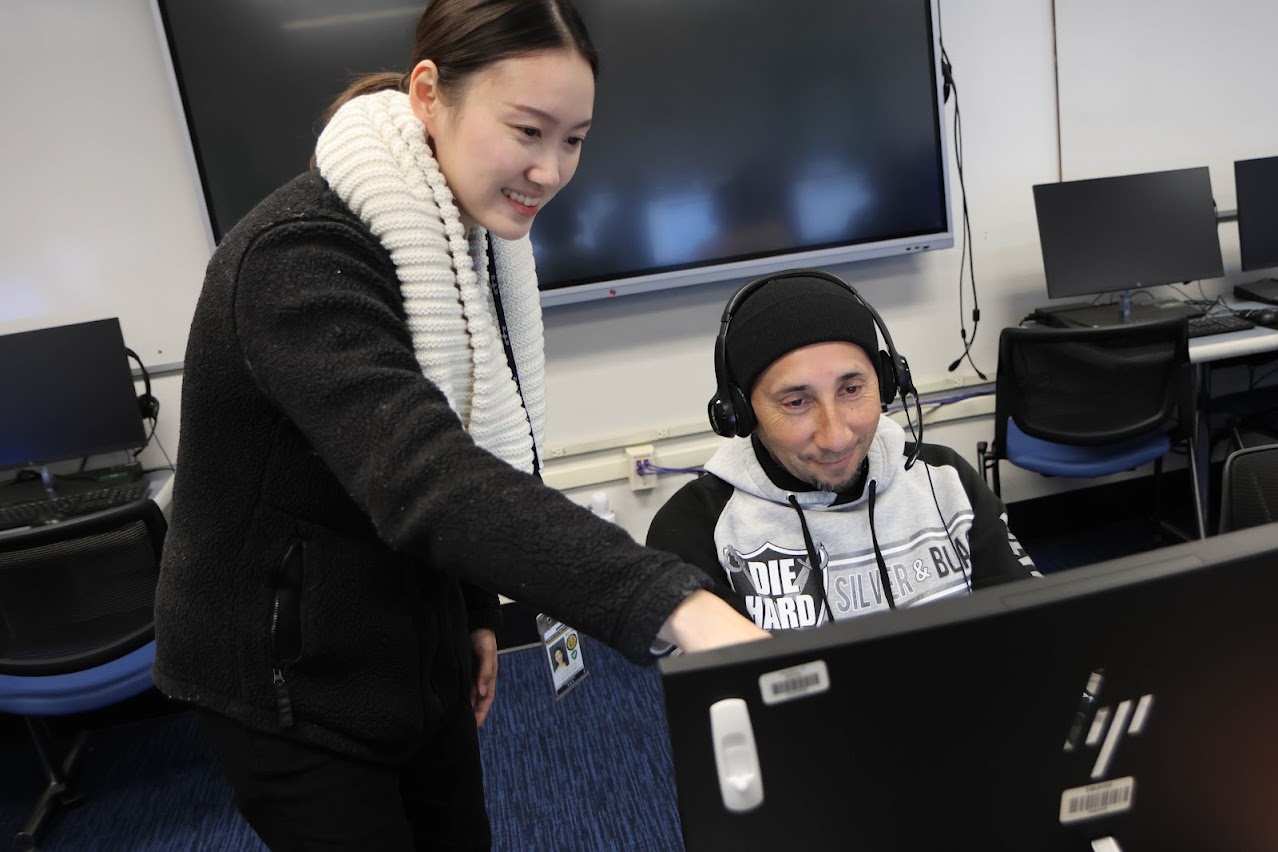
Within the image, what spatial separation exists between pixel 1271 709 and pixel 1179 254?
113 inches

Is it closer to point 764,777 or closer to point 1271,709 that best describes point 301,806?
point 764,777

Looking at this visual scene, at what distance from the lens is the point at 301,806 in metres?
0.96

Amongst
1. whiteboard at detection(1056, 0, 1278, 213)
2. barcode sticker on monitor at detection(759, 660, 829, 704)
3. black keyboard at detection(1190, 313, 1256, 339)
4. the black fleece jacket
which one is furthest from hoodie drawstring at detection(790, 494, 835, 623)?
whiteboard at detection(1056, 0, 1278, 213)

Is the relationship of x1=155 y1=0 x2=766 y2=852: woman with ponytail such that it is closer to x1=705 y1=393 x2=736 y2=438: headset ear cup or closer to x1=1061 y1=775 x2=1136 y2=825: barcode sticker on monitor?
x1=1061 y1=775 x2=1136 y2=825: barcode sticker on monitor

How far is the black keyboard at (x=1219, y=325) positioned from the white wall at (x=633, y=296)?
486 millimetres

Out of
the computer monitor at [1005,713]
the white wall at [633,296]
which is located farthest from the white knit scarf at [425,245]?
the white wall at [633,296]

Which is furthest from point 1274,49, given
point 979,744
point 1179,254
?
point 979,744

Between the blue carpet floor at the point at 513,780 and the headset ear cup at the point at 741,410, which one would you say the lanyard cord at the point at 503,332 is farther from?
the blue carpet floor at the point at 513,780

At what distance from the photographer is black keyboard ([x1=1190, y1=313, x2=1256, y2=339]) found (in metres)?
2.68

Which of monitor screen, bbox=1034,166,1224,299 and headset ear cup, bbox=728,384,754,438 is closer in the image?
headset ear cup, bbox=728,384,754,438

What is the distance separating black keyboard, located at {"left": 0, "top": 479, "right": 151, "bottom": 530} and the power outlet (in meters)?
1.39

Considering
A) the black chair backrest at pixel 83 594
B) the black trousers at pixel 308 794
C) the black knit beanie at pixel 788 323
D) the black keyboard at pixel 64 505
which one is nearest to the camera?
the black trousers at pixel 308 794

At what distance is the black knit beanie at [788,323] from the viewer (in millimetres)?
1271

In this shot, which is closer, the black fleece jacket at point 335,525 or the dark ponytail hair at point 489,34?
the black fleece jacket at point 335,525
